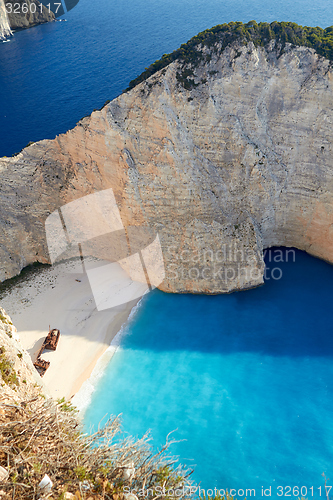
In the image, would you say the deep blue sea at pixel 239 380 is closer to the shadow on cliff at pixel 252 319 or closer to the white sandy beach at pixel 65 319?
the shadow on cliff at pixel 252 319

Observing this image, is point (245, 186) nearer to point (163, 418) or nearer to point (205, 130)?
point (205, 130)

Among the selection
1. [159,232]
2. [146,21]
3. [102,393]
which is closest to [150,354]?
[102,393]

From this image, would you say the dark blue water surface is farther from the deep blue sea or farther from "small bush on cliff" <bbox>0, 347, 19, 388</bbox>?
"small bush on cliff" <bbox>0, 347, 19, 388</bbox>

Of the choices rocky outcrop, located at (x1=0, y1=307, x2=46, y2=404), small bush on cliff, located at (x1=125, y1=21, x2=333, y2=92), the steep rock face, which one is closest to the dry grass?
rocky outcrop, located at (x1=0, y1=307, x2=46, y2=404)

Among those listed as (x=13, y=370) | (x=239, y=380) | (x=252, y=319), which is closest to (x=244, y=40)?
(x=252, y=319)

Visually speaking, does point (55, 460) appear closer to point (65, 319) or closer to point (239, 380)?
point (239, 380)

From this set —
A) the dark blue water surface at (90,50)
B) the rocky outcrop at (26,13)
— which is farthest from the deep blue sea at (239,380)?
the rocky outcrop at (26,13)
